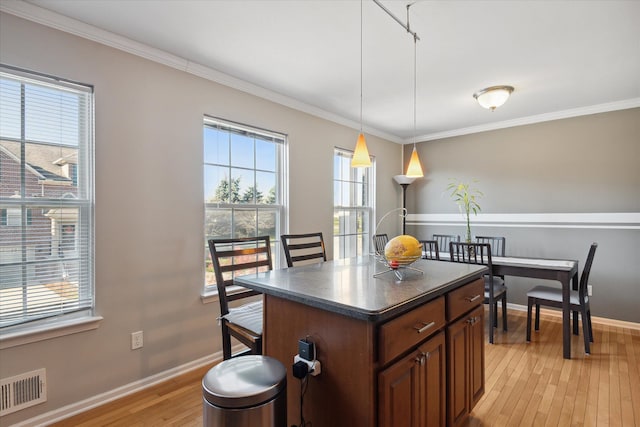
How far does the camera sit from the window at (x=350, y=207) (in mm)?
4121

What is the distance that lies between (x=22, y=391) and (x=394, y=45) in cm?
321

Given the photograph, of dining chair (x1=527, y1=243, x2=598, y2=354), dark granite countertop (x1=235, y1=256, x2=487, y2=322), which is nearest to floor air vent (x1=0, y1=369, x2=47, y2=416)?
dark granite countertop (x1=235, y1=256, x2=487, y2=322)

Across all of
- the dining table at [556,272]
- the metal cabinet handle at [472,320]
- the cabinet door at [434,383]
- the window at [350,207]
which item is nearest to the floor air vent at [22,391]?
the cabinet door at [434,383]

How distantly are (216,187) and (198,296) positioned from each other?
0.93 metres

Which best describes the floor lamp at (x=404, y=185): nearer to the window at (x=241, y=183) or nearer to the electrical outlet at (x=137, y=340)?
the window at (x=241, y=183)

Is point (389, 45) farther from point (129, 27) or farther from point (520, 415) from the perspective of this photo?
point (520, 415)

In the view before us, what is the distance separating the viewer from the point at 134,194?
2.32 metres

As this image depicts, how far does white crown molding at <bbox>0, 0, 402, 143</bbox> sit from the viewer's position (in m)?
1.89

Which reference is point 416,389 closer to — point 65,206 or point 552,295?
point 65,206

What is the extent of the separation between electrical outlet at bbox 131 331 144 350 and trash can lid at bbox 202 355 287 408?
131 centimetres

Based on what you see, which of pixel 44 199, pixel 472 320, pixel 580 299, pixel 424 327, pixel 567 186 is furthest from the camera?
pixel 567 186

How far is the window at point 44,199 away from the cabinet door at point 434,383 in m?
2.09

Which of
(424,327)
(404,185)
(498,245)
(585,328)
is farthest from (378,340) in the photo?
(404,185)

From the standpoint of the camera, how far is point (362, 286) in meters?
1.52
